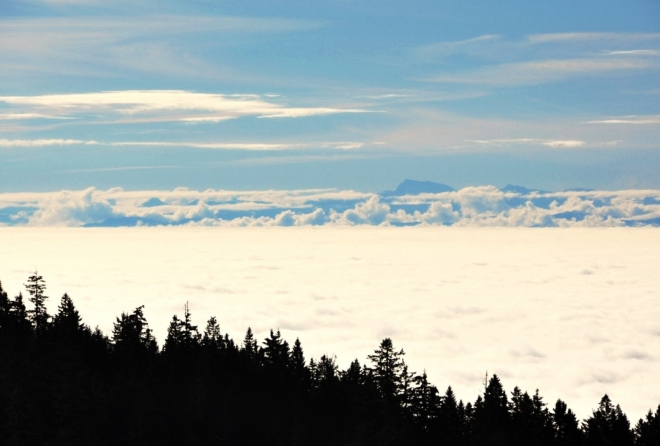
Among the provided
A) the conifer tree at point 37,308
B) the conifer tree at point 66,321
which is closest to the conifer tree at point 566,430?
the conifer tree at point 66,321

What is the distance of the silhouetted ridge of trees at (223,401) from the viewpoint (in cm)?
6744

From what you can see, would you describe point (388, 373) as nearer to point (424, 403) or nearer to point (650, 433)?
point (424, 403)

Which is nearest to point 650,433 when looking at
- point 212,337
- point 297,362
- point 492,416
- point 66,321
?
point 492,416

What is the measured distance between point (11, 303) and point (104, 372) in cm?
2346

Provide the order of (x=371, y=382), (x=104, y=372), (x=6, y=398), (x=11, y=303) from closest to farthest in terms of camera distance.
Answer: (x=6, y=398) → (x=371, y=382) → (x=104, y=372) → (x=11, y=303)

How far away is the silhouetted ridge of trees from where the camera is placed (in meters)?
67.4

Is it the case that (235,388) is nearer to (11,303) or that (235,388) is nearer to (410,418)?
(410,418)

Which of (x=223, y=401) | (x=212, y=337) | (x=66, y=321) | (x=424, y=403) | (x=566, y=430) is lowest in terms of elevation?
(x=566, y=430)

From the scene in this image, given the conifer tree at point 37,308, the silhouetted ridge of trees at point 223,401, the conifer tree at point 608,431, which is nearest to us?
the silhouetted ridge of trees at point 223,401

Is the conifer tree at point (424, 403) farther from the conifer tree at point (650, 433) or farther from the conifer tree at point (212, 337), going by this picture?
the conifer tree at point (212, 337)

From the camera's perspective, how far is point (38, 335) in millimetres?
92625

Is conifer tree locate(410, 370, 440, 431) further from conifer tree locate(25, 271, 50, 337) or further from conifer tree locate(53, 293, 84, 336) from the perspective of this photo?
conifer tree locate(25, 271, 50, 337)

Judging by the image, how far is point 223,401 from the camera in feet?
241

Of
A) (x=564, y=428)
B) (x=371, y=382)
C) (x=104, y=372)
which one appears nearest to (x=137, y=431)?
(x=104, y=372)
